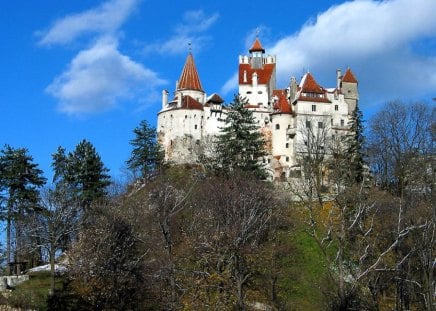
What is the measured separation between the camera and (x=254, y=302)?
35.4 meters

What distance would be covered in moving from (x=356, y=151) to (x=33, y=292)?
104ft

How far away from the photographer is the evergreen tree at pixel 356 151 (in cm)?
5553

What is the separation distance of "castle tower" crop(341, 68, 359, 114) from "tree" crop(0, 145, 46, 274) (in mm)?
40254

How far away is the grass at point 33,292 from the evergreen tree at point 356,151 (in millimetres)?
23980

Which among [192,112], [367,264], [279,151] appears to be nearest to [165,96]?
[192,112]

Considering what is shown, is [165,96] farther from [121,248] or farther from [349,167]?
[121,248]

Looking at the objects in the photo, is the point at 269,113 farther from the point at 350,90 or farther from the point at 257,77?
the point at 350,90

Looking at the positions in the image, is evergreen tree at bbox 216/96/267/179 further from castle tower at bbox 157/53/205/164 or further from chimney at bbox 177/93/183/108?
chimney at bbox 177/93/183/108

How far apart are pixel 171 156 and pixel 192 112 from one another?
20.6 ft

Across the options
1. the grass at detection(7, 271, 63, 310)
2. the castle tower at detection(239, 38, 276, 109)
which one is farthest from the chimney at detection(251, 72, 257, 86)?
the grass at detection(7, 271, 63, 310)

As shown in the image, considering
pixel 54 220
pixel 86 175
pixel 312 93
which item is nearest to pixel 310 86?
pixel 312 93

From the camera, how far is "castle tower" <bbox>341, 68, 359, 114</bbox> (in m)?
78.1

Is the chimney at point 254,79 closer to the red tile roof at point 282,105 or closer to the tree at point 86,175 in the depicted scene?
the red tile roof at point 282,105

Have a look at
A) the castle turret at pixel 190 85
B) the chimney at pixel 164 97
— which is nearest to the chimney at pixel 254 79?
the castle turret at pixel 190 85
